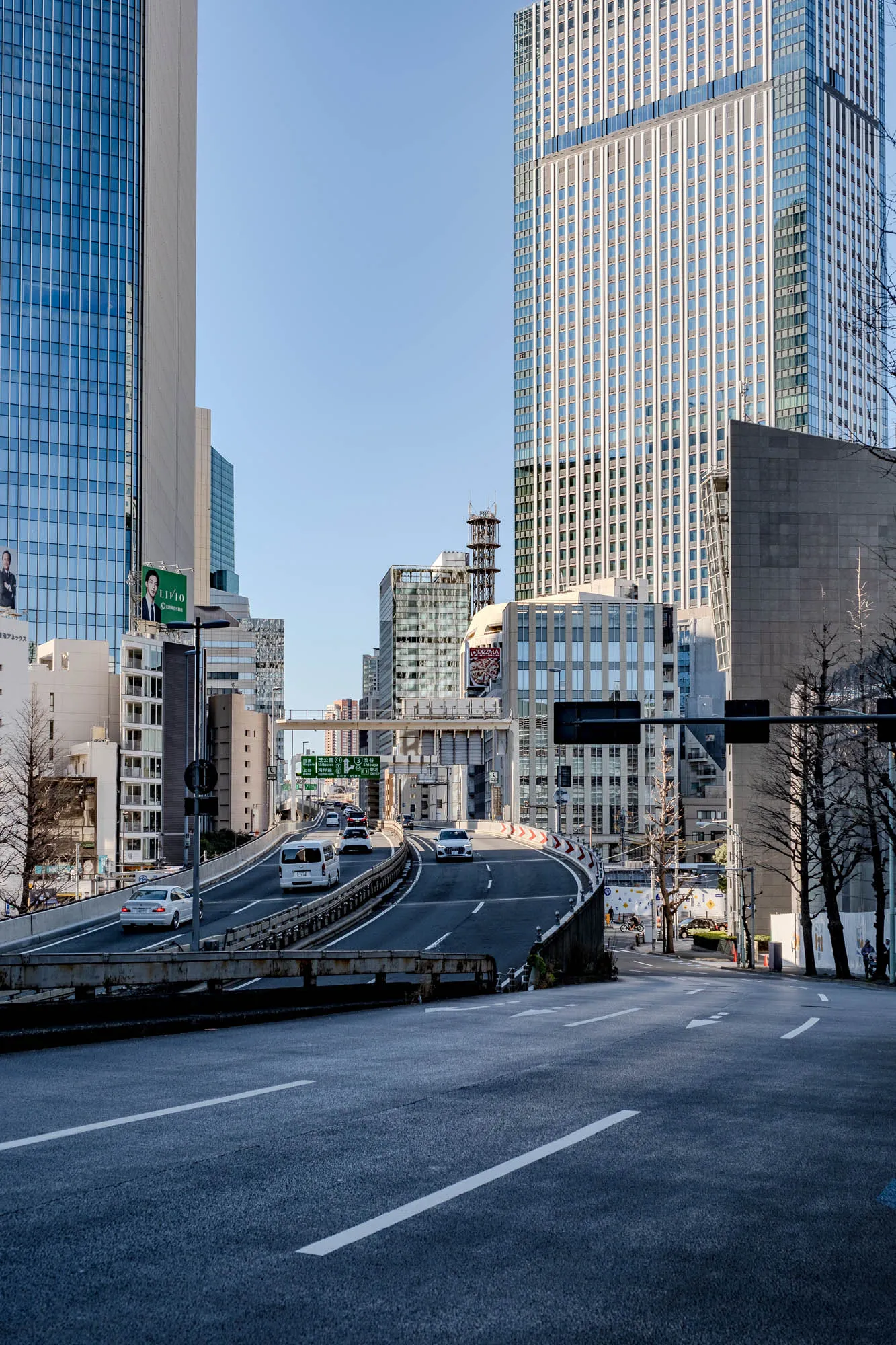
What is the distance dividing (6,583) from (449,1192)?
11792 centimetres

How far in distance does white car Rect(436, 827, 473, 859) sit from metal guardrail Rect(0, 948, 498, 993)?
165ft

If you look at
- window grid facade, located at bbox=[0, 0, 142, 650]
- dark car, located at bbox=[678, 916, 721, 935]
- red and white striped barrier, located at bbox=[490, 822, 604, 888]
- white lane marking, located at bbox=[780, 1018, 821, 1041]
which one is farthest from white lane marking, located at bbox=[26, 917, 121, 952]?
window grid facade, located at bbox=[0, 0, 142, 650]

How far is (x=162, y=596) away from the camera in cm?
13638

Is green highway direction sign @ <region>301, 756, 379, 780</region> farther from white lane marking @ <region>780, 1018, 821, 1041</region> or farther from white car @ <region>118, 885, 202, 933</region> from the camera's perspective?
white lane marking @ <region>780, 1018, 821, 1041</region>

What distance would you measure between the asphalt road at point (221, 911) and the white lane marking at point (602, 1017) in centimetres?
2378

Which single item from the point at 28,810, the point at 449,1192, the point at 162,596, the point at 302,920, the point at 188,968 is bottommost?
the point at 302,920

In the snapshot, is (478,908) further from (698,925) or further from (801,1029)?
(698,925)

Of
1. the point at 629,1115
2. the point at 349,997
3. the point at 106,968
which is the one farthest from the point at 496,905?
the point at 629,1115

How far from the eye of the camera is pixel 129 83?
142750mm

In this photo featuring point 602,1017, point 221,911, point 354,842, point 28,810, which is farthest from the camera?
point 354,842

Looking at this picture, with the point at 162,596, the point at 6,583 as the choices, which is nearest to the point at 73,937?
the point at 6,583

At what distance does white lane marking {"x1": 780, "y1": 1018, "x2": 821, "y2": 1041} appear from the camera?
1730cm

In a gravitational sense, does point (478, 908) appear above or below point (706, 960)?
above

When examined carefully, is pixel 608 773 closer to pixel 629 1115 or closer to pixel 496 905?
pixel 496 905
